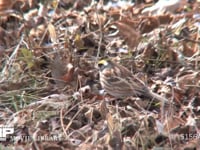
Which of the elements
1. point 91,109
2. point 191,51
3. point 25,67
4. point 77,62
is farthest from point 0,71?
point 191,51

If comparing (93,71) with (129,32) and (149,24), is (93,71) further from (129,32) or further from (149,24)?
(149,24)

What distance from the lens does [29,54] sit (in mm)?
3869

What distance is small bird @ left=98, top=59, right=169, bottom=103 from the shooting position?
3.51 metres

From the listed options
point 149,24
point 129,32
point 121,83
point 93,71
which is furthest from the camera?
point 149,24

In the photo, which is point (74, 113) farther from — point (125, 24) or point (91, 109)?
point (125, 24)

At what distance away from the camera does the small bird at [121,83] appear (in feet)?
11.5

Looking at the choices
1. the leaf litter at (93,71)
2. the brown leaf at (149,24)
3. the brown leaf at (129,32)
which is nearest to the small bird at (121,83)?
the leaf litter at (93,71)

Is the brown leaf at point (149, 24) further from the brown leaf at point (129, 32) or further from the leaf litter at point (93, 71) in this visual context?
the brown leaf at point (129, 32)

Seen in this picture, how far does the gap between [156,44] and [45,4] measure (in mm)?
1018

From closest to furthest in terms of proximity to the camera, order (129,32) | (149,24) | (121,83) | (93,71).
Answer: (121,83) < (93,71) < (129,32) < (149,24)

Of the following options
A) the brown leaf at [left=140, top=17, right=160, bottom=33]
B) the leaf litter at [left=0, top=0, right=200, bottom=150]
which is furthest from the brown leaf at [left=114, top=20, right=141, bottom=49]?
the brown leaf at [left=140, top=17, right=160, bottom=33]

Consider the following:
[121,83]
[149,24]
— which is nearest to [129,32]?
[149,24]

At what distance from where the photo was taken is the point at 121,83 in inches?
140

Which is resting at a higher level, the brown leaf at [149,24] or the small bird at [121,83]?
the brown leaf at [149,24]
